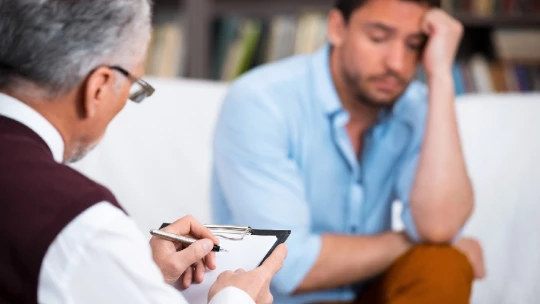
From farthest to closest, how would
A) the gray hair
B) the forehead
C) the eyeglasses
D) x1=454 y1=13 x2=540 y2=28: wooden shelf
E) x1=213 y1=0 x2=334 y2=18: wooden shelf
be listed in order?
x1=213 y1=0 x2=334 y2=18: wooden shelf, x1=454 y1=13 x2=540 y2=28: wooden shelf, the forehead, the eyeglasses, the gray hair

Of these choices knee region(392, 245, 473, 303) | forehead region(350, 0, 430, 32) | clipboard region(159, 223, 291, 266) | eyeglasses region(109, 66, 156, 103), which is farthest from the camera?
forehead region(350, 0, 430, 32)

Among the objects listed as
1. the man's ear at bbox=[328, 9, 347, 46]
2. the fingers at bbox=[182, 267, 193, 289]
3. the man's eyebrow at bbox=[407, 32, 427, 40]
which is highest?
the man's ear at bbox=[328, 9, 347, 46]

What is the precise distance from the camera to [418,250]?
1885 millimetres

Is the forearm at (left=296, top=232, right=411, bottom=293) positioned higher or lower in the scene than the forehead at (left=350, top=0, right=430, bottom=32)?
lower

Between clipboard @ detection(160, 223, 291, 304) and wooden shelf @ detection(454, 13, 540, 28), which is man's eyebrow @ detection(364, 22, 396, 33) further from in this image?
wooden shelf @ detection(454, 13, 540, 28)

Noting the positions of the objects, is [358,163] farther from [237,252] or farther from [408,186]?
[237,252]

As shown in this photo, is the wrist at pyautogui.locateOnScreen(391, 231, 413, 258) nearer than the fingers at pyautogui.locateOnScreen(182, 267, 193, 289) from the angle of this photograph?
No

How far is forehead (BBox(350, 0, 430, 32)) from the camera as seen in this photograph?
6.25 ft

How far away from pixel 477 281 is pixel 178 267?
1.11m

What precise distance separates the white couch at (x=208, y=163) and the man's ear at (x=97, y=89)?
1.11m

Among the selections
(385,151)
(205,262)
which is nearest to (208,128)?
(385,151)

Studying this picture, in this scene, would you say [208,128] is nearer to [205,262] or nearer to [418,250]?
[418,250]

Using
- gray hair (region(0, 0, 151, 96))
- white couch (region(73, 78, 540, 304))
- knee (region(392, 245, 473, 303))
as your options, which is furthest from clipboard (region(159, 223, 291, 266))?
white couch (region(73, 78, 540, 304))

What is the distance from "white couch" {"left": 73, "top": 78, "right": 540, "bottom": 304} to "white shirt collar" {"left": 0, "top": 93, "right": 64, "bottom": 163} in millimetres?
1161
